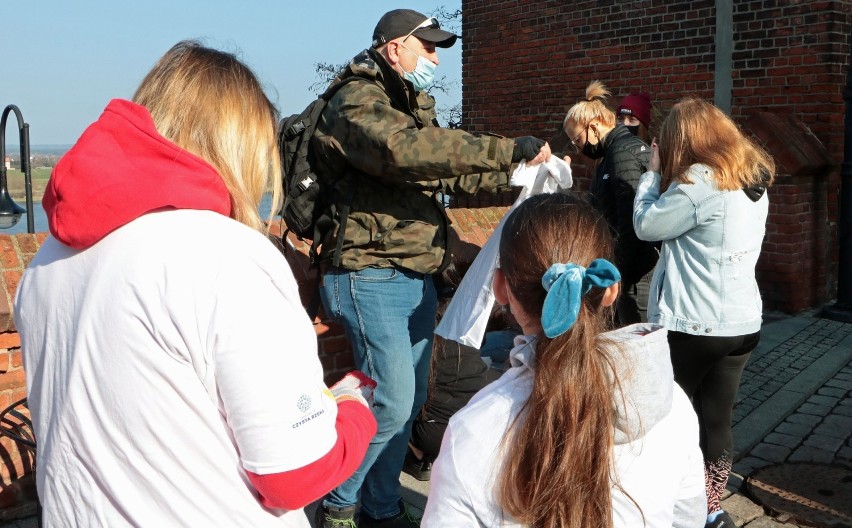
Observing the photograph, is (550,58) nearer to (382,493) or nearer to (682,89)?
(682,89)

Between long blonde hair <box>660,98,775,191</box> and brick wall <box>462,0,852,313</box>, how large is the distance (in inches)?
175

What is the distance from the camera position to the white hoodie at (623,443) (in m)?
1.67

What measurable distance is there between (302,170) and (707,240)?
1.63 metres

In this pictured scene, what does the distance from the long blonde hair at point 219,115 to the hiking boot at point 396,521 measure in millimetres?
1999

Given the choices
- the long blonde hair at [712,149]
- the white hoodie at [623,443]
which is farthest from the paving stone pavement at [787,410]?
the white hoodie at [623,443]

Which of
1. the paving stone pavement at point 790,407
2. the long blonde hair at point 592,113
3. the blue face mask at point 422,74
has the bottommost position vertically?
the paving stone pavement at point 790,407

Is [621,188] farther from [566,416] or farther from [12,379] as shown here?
[12,379]

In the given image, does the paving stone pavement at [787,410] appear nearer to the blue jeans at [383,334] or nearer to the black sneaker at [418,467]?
the black sneaker at [418,467]

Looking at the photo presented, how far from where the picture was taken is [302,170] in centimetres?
315

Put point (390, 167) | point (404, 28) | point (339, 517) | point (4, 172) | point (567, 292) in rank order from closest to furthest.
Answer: point (567, 292) → point (390, 167) → point (339, 517) → point (404, 28) → point (4, 172)

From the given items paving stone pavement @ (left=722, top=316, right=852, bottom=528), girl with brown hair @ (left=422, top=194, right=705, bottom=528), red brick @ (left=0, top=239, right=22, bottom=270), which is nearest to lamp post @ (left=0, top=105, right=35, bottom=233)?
red brick @ (left=0, top=239, right=22, bottom=270)

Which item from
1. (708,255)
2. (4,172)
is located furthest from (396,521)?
(4,172)

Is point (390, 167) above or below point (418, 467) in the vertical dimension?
above

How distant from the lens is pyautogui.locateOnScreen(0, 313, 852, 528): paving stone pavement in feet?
13.6
